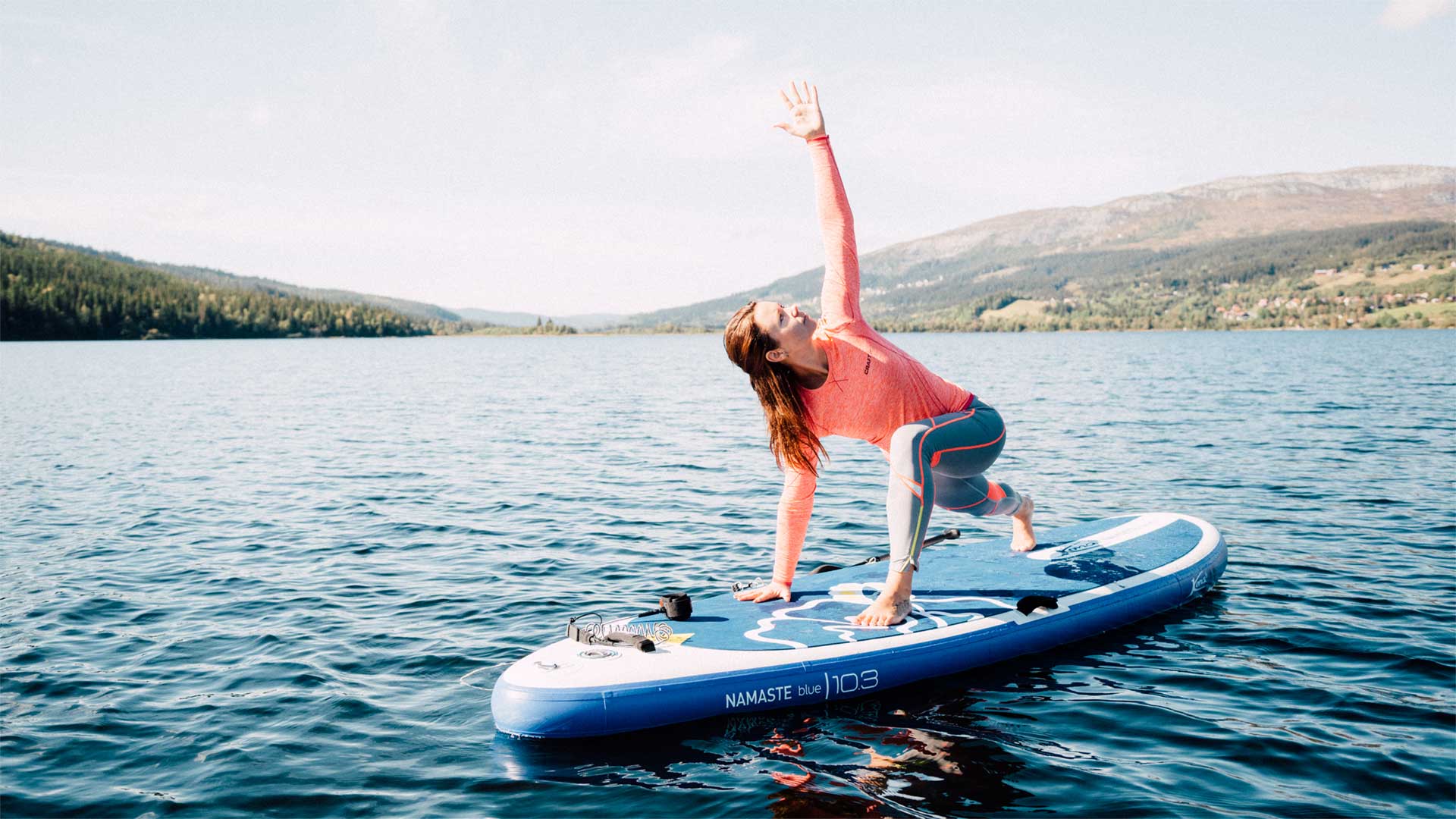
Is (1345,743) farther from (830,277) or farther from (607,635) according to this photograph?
(607,635)

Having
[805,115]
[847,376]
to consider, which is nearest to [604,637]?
[847,376]

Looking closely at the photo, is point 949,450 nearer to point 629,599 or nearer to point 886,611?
point 886,611

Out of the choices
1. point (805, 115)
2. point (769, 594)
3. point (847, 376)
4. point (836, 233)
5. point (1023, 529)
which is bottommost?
point (769, 594)

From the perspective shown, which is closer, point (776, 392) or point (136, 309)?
point (776, 392)

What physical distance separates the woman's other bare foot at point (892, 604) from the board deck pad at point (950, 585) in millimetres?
56

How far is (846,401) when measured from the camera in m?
6.47

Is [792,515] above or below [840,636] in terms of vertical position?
above

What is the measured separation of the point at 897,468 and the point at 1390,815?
3396 mm

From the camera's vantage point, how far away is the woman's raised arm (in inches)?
241

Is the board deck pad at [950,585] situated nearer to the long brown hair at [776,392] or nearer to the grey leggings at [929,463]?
the grey leggings at [929,463]

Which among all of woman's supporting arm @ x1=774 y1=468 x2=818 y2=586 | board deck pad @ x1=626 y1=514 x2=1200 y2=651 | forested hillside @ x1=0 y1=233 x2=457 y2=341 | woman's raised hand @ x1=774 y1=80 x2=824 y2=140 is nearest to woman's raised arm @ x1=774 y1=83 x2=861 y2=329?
woman's raised hand @ x1=774 y1=80 x2=824 y2=140

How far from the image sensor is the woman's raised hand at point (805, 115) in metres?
6.05

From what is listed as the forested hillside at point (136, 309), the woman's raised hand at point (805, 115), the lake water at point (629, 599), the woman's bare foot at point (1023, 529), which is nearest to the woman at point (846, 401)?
the woman's raised hand at point (805, 115)

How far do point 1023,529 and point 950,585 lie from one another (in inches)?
54.2
